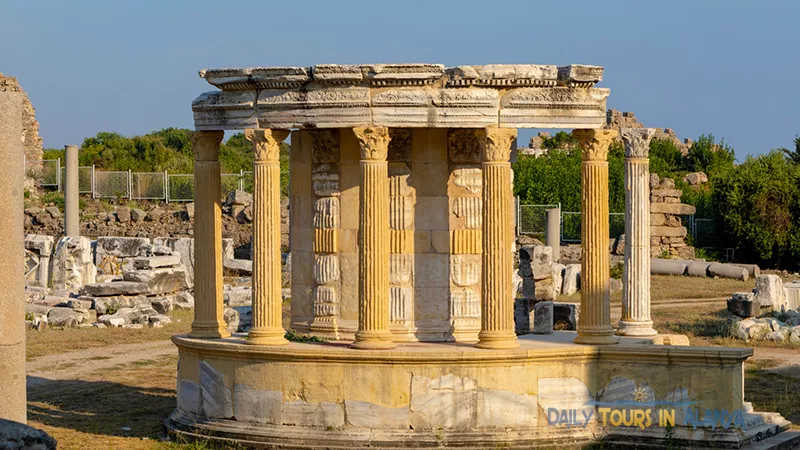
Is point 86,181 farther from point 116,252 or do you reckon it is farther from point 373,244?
point 373,244

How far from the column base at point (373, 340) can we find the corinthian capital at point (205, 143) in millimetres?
3130

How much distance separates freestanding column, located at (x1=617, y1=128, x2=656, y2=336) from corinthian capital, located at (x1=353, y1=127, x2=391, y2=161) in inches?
181

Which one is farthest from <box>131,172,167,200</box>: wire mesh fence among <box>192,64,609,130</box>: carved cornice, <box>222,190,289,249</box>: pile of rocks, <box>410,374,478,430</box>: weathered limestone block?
<box>410,374,478,430</box>: weathered limestone block

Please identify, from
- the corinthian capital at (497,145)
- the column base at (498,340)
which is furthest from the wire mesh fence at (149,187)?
the column base at (498,340)

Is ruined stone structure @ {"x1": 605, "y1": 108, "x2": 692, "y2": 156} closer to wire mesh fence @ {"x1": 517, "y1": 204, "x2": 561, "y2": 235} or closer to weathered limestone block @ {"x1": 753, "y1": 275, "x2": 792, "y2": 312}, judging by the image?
wire mesh fence @ {"x1": 517, "y1": 204, "x2": 561, "y2": 235}

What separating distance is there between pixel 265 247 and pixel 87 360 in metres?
8.58

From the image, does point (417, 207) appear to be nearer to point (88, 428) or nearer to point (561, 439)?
point (561, 439)

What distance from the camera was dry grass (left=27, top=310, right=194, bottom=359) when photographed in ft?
78.5

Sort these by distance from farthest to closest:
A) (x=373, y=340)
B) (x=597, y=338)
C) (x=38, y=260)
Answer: (x=38, y=260), (x=597, y=338), (x=373, y=340)

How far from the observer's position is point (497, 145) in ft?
49.2

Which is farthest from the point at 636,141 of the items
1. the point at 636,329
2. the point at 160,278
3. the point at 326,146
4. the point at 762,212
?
the point at 762,212

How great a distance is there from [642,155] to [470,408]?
5.53m

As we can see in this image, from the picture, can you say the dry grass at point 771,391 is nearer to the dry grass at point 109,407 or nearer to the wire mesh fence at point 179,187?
the dry grass at point 109,407

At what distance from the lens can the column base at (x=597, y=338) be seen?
1552 centimetres
